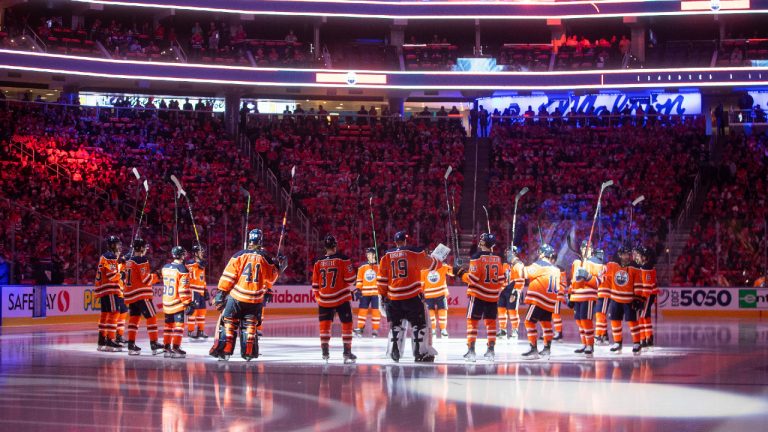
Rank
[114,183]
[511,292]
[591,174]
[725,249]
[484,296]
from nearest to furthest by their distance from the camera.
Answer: [484,296] → [511,292] → [725,249] → [114,183] → [591,174]

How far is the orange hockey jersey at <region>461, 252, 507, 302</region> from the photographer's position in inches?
688

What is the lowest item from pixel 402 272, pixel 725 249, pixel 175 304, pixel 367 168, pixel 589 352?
pixel 589 352

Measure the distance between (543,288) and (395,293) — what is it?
2.74 meters

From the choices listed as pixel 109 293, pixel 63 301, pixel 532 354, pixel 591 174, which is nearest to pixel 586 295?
pixel 532 354

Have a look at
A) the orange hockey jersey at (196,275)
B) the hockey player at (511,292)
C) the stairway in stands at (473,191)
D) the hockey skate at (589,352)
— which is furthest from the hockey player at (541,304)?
the stairway in stands at (473,191)

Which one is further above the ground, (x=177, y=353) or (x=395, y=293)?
(x=395, y=293)

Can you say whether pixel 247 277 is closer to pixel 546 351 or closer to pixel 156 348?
pixel 156 348

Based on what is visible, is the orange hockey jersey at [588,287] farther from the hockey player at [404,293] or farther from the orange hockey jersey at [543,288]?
the hockey player at [404,293]

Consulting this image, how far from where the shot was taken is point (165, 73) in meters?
42.4

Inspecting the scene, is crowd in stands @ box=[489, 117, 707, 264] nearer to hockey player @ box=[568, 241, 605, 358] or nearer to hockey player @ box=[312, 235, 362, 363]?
hockey player @ box=[568, 241, 605, 358]

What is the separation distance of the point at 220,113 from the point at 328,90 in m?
5.08

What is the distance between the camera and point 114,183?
36156mm

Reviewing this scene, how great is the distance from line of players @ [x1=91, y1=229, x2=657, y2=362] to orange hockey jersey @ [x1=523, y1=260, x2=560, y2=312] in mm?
17

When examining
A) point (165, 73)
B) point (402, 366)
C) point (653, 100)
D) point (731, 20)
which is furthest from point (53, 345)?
point (731, 20)
